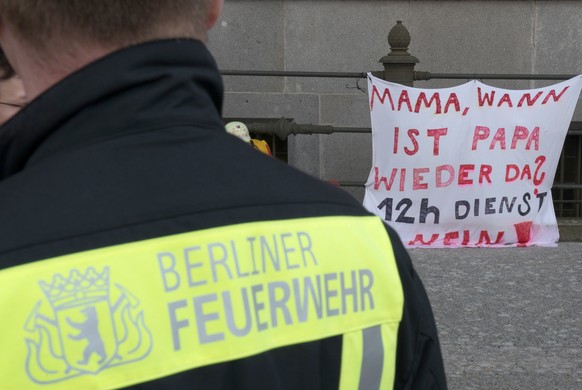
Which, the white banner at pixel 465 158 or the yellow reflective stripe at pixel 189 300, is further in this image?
the white banner at pixel 465 158

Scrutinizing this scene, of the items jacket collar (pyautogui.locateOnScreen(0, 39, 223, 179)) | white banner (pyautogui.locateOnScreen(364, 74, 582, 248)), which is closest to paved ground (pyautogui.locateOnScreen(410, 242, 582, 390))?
white banner (pyautogui.locateOnScreen(364, 74, 582, 248))

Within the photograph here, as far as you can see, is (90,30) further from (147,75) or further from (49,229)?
(49,229)

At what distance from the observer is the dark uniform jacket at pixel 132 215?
1.21 metres

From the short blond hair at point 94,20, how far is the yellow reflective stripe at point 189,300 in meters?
0.26

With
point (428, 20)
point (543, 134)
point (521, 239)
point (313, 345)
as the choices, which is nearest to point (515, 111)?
point (543, 134)

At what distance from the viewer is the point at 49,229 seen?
122 cm

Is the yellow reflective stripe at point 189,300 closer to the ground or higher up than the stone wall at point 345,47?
higher up

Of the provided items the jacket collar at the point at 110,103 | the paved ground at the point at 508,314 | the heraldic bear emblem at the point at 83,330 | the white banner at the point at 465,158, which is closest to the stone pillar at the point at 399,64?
the white banner at the point at 465,158

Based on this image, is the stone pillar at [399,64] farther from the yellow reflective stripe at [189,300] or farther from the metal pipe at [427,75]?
the yellow reflective stripe at [189,300]

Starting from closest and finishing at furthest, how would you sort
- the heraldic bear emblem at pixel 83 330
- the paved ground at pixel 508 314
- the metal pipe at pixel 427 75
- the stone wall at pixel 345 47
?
the heraldic bear emblem at pixel 83 330
the paved ground at pixel 508 314
the metal pipe at pixel 427 75
the stone wall at pixel 345 47

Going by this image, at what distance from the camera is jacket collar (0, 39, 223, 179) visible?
128 centimetres

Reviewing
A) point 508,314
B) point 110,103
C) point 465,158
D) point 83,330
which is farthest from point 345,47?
point 83,330

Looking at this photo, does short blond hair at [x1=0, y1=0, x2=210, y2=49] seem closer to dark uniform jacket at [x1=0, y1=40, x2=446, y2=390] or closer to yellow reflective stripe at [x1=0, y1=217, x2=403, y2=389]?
dark uniform jacket at [x1=0, y1=40, x2=446, y2=390]

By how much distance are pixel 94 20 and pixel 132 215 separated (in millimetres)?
244
